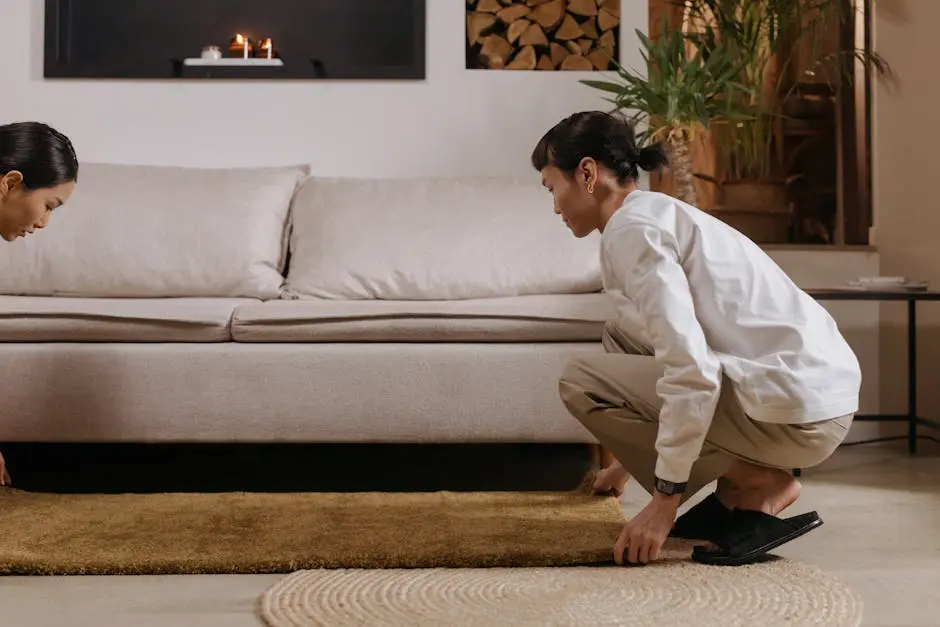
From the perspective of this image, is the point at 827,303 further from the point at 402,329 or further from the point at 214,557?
the point at 214,557

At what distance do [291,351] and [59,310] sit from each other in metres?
0.55

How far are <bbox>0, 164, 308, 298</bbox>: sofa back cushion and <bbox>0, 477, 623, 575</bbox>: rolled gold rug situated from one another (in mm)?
716

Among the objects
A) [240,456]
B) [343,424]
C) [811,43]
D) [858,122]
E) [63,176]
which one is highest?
[811,43]

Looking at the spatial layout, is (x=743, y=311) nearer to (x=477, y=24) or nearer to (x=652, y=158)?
(x=652, y=158)

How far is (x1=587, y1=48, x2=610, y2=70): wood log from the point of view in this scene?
366cm

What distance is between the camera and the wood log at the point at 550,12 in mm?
3654

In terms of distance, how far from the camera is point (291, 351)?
8.02 ft

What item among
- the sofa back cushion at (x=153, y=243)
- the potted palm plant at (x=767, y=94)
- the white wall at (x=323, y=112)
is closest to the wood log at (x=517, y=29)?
the white wall at (x=323, y=112)

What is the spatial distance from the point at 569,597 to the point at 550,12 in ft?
8.24

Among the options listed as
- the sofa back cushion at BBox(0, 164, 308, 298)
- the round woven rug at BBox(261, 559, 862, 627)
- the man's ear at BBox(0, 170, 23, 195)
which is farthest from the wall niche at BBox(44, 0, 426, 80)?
the round woven rug at BBox(261, 559, 862, 627)

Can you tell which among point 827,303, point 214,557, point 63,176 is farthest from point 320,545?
point 827,303

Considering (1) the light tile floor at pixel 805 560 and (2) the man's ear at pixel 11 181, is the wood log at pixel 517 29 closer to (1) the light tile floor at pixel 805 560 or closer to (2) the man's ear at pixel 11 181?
(1) the light tile floor at pixel 805 560

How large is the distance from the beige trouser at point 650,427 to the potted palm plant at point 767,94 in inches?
67.9

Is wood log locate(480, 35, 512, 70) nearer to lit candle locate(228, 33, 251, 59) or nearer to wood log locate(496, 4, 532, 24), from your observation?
wood log locate(496, 4, 532, 24)
